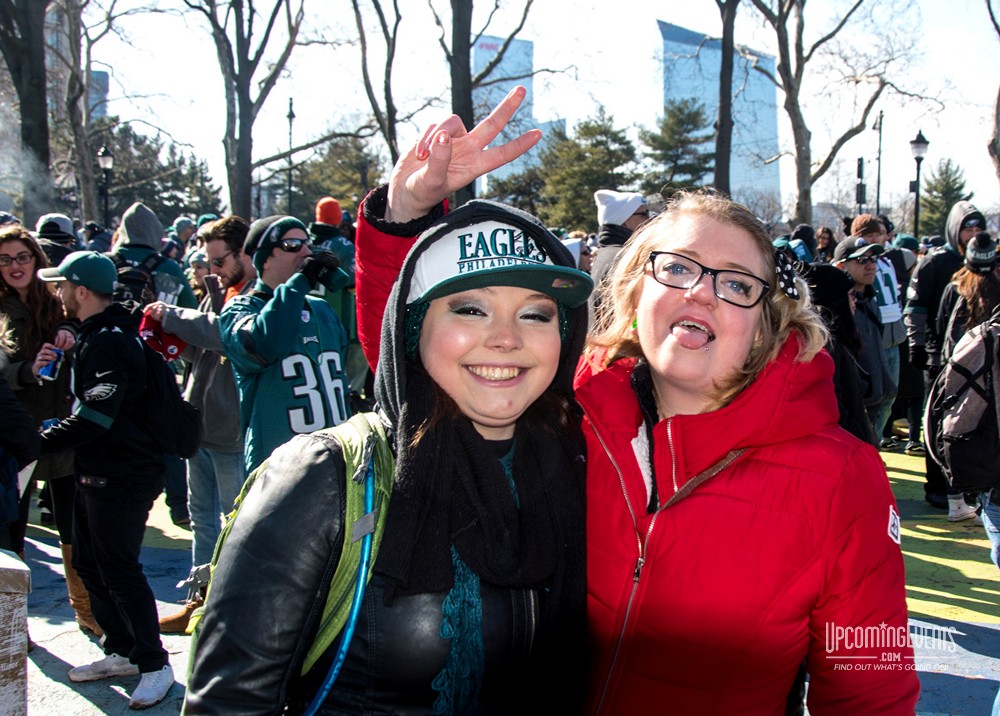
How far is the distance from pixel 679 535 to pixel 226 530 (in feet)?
3.31

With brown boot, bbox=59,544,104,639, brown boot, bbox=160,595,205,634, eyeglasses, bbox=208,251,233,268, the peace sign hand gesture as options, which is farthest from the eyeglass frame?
the peace sign hand gesture

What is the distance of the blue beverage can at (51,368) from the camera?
193 inches

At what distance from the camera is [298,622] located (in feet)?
4.95

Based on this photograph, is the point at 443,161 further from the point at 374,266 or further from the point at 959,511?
the point at 959,511

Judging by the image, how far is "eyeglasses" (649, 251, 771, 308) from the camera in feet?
6.79

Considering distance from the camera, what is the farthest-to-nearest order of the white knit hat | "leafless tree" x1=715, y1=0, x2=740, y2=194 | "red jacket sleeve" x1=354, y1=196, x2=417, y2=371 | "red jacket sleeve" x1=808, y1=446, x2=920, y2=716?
"leafless tree" x1=715, y1=0, x2=740, y2=194, the white knit hat, "red jacket sleeve" x1=354, y1=196, x2=417, y2=371, "red jacket sleeve" x1=808, y1=446, x2=920, y2=716

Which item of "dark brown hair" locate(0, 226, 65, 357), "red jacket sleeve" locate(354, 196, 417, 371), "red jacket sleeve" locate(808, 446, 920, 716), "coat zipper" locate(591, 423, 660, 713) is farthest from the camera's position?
"dark brown hair" locate(0, 226, 65, 357)

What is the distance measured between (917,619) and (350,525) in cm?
480

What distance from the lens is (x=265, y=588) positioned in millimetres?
1490

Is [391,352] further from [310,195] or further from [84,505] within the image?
[310,195]

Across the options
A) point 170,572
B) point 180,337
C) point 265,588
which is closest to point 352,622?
point 265,588

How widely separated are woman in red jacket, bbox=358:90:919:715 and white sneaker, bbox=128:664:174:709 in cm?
291

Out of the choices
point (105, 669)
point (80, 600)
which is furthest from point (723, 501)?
point (80, 600)

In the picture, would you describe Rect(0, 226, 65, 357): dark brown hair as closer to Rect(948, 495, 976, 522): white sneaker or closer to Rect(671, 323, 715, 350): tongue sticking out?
Rect(671, 323, 715, 350): tongue sticking out
